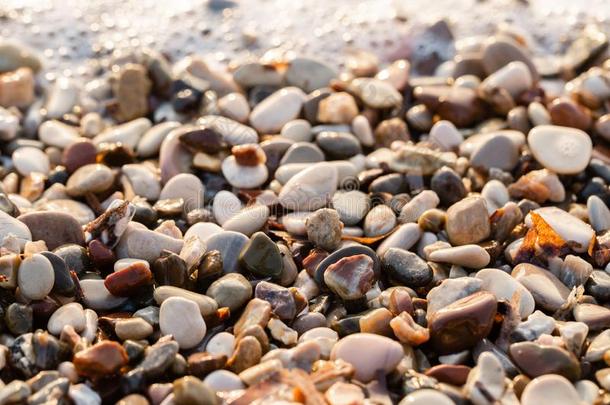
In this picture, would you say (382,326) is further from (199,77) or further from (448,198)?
(199,77)

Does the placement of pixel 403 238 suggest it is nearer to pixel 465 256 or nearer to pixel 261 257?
pixel 465 256

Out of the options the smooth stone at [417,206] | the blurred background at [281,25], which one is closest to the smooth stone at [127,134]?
the blurred background at [281,25]

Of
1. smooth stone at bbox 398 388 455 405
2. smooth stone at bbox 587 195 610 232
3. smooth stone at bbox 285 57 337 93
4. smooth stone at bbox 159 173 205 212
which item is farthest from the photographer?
smooth stone at bbox 285 57 337 93

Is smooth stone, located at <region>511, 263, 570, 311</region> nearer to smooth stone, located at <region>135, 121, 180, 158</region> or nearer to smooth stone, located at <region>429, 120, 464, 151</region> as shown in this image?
smooth stone, located at <region>429, 120, 464, 151</region>

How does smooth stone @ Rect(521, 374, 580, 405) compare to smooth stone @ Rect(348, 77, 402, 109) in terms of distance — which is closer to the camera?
smooth stone @ Rect(521, 374, 580, 405)

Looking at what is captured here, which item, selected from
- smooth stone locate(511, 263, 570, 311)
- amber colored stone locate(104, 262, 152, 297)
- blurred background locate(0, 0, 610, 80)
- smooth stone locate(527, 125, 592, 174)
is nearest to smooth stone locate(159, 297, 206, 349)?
amber colored stone locate(104, 262, 152, 297)

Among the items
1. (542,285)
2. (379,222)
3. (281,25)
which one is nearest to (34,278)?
(379,222)

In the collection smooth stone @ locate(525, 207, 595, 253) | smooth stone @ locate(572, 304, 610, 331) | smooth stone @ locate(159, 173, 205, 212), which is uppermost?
smooth stone @ locate(159, 173, 205, 212)

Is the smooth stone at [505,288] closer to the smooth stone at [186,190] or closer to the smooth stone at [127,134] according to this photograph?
the smooth stone at [186,190]
